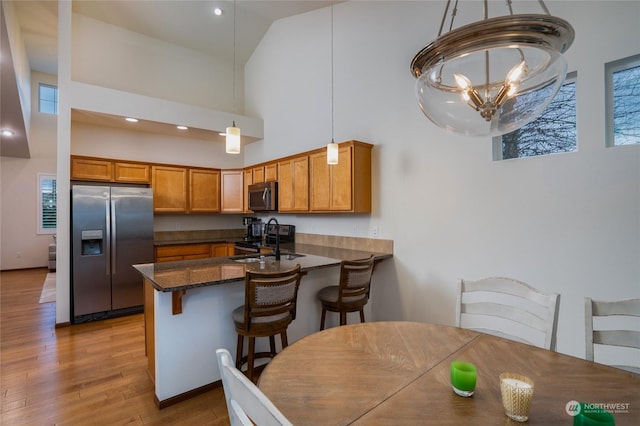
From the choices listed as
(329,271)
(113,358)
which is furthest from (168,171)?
(329,271)

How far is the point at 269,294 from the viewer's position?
2137 mm

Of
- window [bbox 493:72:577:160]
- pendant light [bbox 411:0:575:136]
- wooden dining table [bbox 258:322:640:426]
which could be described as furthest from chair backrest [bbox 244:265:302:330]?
window [bbox 493:72:577:160]

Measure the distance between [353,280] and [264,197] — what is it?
102 inches

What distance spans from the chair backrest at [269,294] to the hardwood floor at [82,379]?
0.74m

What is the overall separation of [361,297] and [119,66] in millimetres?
5206

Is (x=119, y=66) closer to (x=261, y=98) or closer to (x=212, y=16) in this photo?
(x=212, y=16)

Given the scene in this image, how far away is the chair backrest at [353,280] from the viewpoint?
2.62 metres

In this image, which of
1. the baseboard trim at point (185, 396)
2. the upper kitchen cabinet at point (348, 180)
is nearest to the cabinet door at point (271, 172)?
the upper kitchen cabinet at point (348, 180)

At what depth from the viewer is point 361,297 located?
2842mm

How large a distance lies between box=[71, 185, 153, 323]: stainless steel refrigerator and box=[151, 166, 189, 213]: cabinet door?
562 millimetres

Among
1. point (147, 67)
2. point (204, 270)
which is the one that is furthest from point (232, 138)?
point (147, 67)

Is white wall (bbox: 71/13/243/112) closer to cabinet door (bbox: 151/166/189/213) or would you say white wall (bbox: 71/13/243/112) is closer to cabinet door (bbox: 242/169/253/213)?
cabinet door (bbox: 151/166/189/213)

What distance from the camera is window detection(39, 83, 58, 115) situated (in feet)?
23.0

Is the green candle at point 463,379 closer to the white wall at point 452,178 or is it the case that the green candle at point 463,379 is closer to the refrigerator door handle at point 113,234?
the white wall at point 452,178
